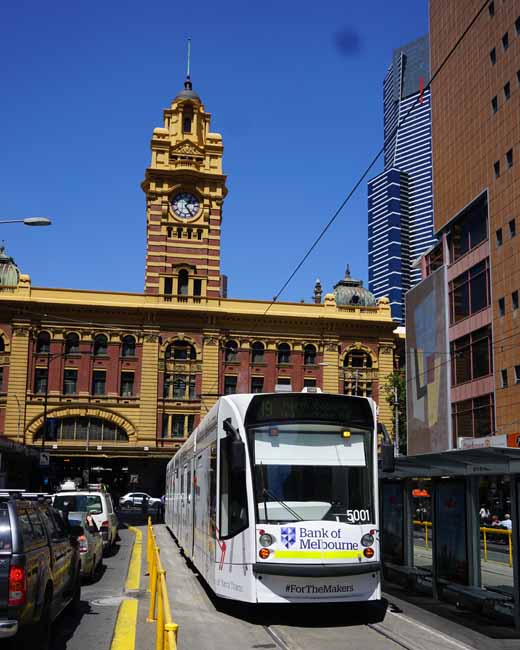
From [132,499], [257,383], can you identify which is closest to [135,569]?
[132,499]

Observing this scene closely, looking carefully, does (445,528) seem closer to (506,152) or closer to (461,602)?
(461,602)

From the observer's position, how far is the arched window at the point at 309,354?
62844mm

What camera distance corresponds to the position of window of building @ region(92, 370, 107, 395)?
2357 inches

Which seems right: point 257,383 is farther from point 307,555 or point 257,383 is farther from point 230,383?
point 307,555

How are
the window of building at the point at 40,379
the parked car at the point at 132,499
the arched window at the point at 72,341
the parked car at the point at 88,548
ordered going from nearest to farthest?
the parked car at the point at 88,548 → the parked car at the point at 132,499 → the window of building at the point at 40,379 → the arched window at the point at 72,341

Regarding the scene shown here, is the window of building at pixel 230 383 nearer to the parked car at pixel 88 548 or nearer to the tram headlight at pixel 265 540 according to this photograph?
the parked car at pixel 88 548

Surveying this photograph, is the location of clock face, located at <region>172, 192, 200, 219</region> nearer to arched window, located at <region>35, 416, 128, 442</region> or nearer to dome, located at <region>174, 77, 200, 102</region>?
dome, located at <region>174, 77, 200, 102</region>

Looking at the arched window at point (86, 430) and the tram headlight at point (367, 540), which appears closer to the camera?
the tram headlight at point (367, 540)

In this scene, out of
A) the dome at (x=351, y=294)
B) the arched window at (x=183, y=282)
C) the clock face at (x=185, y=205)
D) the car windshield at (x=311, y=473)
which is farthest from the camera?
the dome at (x=351, y=294)

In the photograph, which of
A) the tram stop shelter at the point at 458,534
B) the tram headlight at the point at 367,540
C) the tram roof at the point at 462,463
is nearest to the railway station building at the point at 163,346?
the tram stop shelter at the point at 458,534

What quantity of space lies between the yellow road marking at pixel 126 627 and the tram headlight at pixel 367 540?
11.0 ft

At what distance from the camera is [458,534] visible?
45.5 feet

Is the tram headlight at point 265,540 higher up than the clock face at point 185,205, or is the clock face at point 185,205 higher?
the clock face at point 185,205

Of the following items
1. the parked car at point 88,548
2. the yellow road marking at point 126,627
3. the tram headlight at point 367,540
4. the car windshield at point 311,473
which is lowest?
the yellow road marking at point 126,627
